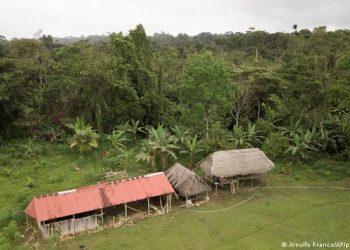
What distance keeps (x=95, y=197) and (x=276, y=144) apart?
45.7 feet

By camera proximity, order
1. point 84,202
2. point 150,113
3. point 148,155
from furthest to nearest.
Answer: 1. point 150,113
2. point 148,155
3. point 84,202

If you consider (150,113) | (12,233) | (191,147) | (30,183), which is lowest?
(12,233)

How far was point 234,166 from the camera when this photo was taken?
22.7 m

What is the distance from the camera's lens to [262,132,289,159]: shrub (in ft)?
87.1

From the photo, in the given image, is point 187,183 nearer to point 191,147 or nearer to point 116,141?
point 191,147

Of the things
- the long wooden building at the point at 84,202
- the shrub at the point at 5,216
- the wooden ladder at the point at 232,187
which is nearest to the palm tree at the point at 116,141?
the long wooden building at the point at 84,202

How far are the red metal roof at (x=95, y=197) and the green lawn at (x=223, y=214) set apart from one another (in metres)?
1.33

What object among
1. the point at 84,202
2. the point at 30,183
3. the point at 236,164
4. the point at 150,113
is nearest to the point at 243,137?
the point at 236,164

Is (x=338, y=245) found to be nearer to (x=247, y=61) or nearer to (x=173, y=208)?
(x=173, y=208)

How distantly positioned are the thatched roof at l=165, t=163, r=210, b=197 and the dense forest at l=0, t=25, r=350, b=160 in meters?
4.57

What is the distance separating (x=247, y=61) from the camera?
49.7 meters

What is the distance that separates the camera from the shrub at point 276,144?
26547 millimetres

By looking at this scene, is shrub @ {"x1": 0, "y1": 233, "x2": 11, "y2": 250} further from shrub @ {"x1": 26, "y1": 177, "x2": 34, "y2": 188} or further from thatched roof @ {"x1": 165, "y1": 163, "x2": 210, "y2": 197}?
thatched roof @ {"x1": 165, "y1": 163, "x2": 210, "y2": 197}

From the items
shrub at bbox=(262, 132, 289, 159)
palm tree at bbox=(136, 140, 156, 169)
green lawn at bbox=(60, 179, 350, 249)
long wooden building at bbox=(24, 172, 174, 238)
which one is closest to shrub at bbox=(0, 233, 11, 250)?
long wooden building at bbox=(24, 172, 174, 238)
